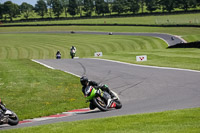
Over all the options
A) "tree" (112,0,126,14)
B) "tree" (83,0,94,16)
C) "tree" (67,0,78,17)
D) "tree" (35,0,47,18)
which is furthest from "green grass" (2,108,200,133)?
"tree" (35,0,47,18)

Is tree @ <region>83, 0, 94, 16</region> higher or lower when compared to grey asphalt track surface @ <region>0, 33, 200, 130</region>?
higher

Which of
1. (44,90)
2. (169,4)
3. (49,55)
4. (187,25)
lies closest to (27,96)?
(44,90)

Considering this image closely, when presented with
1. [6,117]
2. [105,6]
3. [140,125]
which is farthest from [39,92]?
[105,6]

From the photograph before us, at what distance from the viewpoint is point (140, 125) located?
850cm

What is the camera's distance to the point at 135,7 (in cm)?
14225

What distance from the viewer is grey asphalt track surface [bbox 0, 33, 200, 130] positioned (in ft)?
37.5

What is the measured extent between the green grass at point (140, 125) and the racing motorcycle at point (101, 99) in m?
2.00

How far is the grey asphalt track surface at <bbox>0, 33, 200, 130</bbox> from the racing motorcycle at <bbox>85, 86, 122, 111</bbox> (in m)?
0.29

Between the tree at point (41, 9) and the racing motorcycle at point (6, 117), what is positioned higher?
the tree at point (41, 9)

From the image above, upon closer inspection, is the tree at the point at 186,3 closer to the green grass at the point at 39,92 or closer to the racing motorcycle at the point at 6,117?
the green grass at the point at 39,92

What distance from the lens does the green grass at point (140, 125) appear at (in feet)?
25.9

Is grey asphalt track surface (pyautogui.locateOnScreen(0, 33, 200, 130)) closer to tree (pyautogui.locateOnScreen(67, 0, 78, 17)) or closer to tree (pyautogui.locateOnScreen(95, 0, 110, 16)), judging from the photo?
tree (pyautogui.locateOnScreen(95, 0, 110, 16))

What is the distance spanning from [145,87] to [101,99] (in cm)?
479

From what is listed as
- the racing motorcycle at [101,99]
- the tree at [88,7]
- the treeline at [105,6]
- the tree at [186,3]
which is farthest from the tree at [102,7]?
the racing motorcycle at [101,99]
